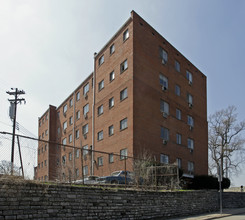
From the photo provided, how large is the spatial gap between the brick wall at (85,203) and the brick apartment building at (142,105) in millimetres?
5455

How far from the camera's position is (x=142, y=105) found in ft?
87.4

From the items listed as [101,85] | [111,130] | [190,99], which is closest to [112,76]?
[101,85]

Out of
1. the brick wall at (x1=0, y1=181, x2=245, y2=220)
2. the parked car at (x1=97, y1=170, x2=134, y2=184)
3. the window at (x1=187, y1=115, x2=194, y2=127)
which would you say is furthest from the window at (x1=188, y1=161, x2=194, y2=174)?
the parked car at (x1=97, y1=170, x2=134, y2=184)

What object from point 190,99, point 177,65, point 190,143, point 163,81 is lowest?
point 190,143

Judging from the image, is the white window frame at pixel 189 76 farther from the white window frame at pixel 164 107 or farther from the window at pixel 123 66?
the window at pixel 123 66

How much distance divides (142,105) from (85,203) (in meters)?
16.0

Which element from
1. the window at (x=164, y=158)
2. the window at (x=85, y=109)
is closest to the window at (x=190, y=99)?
the window at (x=164, y=158)

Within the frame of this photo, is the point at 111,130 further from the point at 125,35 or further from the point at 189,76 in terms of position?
the point at 189,76

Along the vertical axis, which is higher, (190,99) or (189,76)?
(189,76)

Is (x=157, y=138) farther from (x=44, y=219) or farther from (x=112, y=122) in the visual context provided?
(x=44, y=219)

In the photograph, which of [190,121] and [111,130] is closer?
[111,130]

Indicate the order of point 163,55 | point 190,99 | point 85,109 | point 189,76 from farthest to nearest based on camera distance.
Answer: point 85,109 → point 189,76 → point 190,99 → point 163,55

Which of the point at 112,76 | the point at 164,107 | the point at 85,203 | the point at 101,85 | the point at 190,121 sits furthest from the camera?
the point at 190,121

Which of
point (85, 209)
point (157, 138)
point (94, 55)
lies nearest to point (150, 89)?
point (157, 138)
